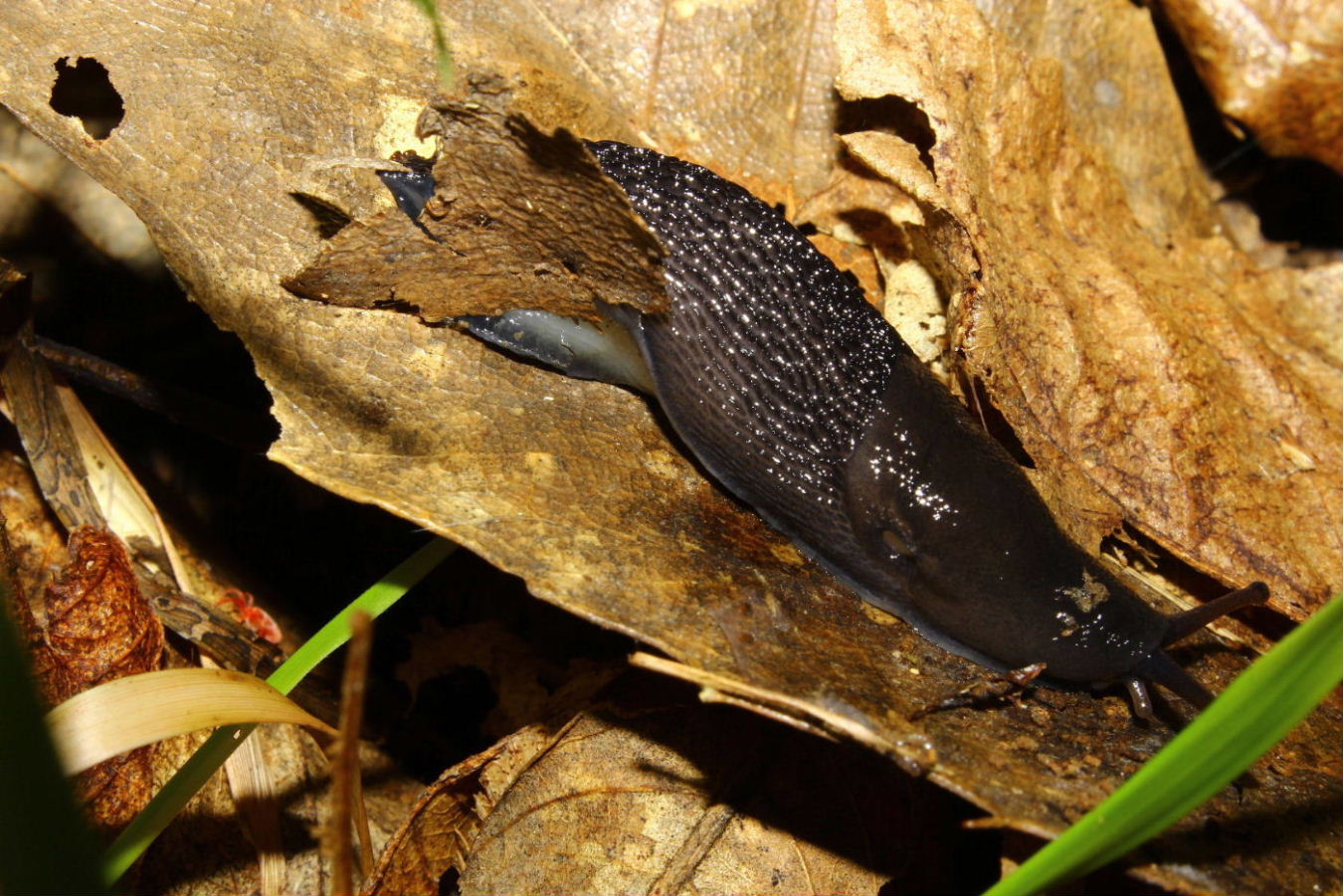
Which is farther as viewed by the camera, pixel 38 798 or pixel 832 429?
pixel 832 429

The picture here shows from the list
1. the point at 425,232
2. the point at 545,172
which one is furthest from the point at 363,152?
the point at 545,172

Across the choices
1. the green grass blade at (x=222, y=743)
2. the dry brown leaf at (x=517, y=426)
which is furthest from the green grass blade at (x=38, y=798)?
the dry brown leaf at (x=517, y=426)

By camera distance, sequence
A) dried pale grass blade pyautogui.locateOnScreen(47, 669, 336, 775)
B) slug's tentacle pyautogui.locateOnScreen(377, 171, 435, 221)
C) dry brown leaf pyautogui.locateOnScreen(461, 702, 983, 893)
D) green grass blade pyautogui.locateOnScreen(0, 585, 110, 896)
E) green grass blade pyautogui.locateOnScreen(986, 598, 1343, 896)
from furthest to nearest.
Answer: slug's tentacle pyautogui.locateOnScreen(377, 171, 435, 221)
dry brown leaf pyautogui.locateOnScreen(461, 702, 983, 893)
dried pale grass blade pyautogui.locateOnScreen(47, 669, 336, 775)
green grass blade pyautogui.locateOnScreen(986, 598, 1343, 896)
green grass blade pyautogui.locateOnScreen(0, 585, 110, 896)

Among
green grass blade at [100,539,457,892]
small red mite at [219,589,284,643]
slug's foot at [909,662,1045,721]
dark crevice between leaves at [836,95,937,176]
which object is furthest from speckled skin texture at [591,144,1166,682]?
small red mite at [219,589,284,643]

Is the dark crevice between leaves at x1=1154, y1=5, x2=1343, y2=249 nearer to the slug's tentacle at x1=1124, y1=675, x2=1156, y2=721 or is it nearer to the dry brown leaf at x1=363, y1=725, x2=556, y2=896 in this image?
the slug's tentacle at x1=1124, y1=675, x2=1156, y2=721

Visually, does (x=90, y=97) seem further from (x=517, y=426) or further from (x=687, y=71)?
(x=687, y=71)

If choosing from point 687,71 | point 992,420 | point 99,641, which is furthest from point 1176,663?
point 99,641

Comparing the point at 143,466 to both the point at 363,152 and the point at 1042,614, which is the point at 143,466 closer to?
the point at 363,152
